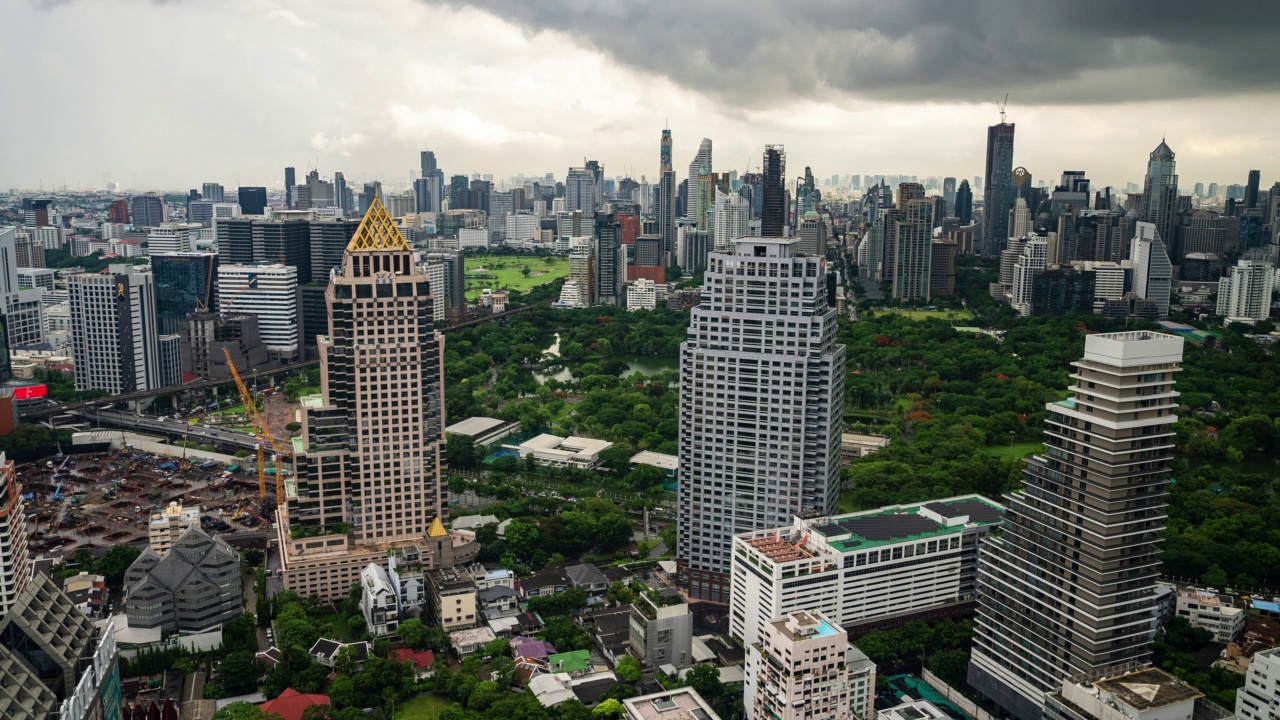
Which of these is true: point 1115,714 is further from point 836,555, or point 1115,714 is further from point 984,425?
point 984,425

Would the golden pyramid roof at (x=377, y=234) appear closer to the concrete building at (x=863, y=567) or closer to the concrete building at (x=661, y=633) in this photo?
the concrete building at (x=661, y=633)

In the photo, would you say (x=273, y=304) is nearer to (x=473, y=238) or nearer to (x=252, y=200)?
(x=252, y=200)

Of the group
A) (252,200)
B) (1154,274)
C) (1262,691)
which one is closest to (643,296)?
(1154,274)

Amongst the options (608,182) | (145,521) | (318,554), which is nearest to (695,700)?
(318,554)

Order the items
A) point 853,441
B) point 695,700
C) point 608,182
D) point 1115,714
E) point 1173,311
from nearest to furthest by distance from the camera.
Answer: point 1115,714 → point 695,700 → point 853,441 → point 1173,311 → point 608,182

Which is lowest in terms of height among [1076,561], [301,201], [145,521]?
[145,521]

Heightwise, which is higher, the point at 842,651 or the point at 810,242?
the point at 810,242
